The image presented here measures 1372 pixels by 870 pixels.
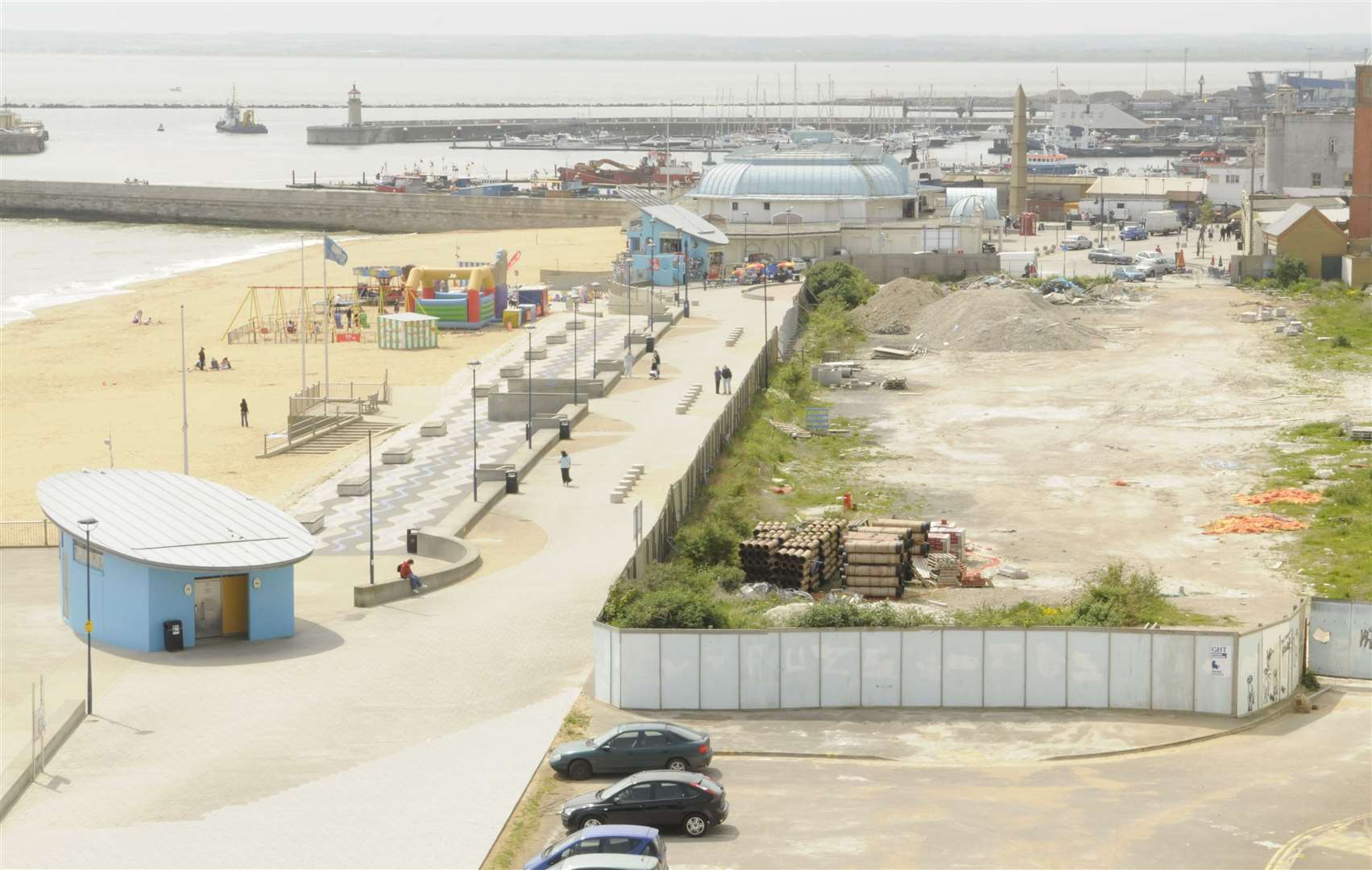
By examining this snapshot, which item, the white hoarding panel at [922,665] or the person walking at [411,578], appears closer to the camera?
the white hoarding panel at [922,665]

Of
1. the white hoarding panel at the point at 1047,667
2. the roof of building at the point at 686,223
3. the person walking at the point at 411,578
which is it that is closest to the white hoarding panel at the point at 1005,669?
the white hoarding panel at the point at 1047,667

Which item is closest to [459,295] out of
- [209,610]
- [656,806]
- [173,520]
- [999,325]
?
[999,325]

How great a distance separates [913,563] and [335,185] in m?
120

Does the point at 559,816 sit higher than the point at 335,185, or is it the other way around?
the point at 335,185

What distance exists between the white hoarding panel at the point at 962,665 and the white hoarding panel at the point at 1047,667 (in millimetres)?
658

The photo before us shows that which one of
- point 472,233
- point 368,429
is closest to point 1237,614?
point 368,429

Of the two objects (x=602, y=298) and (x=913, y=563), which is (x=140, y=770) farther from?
(x=602, y=298)

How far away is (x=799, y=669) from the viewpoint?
84.0 feet

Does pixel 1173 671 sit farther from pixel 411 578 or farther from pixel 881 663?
pixel 411 578

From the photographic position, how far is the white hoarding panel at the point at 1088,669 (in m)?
25.5

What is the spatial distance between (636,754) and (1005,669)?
562 centimetres

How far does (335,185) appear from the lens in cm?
14825

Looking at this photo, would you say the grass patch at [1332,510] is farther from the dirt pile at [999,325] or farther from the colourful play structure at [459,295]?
the colourful play structure at [459,295]

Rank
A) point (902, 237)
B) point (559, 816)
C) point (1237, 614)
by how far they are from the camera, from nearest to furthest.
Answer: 1. point (559, 816)
2. point (1237, 614)
3. point (902, 237)
